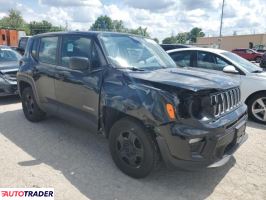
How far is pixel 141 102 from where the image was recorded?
3.20m

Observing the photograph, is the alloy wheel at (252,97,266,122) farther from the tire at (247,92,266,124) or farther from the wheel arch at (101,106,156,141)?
the wheel arch at (101,106,156,141)

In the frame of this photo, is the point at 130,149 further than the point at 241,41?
No

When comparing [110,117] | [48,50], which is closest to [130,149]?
[110,117]

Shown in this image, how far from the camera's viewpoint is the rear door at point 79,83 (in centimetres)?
388

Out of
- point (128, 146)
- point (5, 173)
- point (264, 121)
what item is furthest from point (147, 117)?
point (264, 121)

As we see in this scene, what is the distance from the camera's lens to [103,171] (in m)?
A: 3.71

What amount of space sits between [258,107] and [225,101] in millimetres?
3083

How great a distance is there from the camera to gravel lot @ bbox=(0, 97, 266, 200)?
323 centimetres

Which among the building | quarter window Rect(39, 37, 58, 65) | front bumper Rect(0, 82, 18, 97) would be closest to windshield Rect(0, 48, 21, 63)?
front bumper Rect(0, 82, 18, 97)

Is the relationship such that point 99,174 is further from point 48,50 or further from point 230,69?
point 230,69

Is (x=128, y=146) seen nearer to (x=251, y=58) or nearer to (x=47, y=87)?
(x=47, y=87)

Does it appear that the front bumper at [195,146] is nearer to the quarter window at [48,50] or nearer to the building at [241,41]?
the quarter window at [48,50]

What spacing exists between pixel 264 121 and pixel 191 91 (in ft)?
12.3

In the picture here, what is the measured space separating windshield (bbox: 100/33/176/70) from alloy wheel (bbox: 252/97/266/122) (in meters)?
2.65
